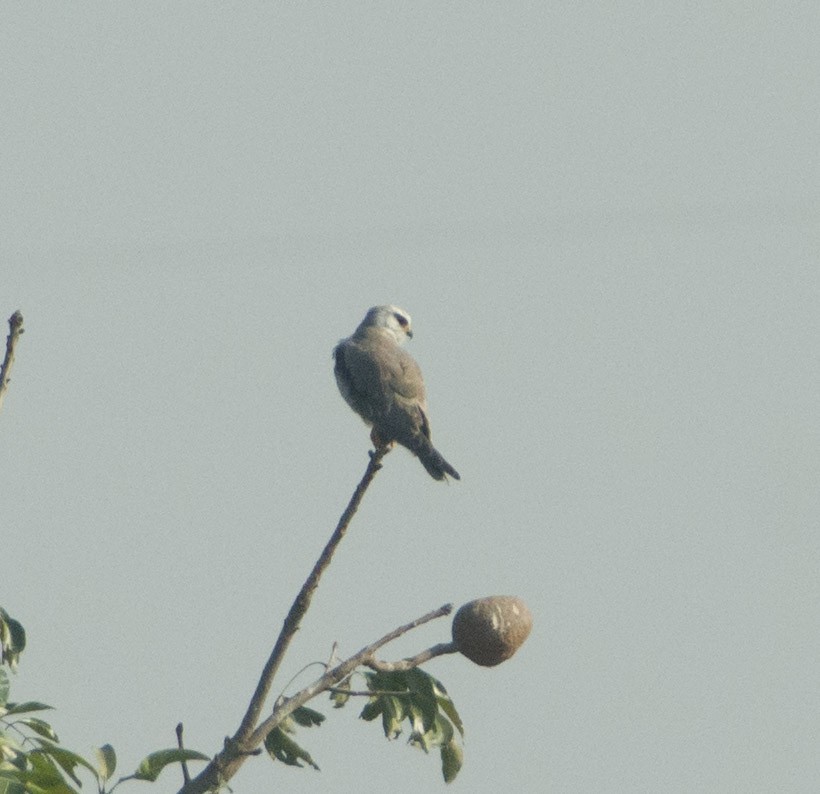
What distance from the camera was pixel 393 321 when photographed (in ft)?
49.8

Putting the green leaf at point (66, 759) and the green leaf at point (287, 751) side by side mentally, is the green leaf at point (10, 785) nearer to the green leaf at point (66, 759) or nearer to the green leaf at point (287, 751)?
the green leaf at point (66, 759)

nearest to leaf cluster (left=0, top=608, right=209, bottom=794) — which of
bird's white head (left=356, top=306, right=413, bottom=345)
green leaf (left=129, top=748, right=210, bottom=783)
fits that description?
green leaf (left=129, top=748, right=210, bottom=783)

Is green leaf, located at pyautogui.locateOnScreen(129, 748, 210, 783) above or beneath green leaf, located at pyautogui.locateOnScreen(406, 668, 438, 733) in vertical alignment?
beneath

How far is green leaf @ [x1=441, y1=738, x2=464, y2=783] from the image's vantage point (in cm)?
582

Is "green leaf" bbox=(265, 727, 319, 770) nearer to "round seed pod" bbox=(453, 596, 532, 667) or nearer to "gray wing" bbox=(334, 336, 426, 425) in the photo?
"round seed pod" bbox=(453, 596, 532, 667)

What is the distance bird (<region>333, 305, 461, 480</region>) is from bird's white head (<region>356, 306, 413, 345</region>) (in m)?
1.43

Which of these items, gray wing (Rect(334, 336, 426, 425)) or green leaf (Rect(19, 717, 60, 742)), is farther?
gray wing (Rect(334, 336, 426, 425))

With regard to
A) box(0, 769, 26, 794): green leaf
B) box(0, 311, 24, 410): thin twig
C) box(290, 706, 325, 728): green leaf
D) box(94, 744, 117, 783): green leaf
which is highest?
box(0, 311, 24, 410): thin twig

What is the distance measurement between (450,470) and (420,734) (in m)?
5.58

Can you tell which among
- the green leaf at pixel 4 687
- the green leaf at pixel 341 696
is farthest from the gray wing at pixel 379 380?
the green leaf at pixel 4 687

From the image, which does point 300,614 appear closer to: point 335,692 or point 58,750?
point 335,692

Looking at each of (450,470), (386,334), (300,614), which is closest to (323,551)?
(300,614)

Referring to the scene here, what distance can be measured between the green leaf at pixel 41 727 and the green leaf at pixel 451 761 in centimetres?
150

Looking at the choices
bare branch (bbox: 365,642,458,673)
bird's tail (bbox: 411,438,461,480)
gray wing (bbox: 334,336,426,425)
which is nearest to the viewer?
bare branch (bbox: 365,642,458,673)
